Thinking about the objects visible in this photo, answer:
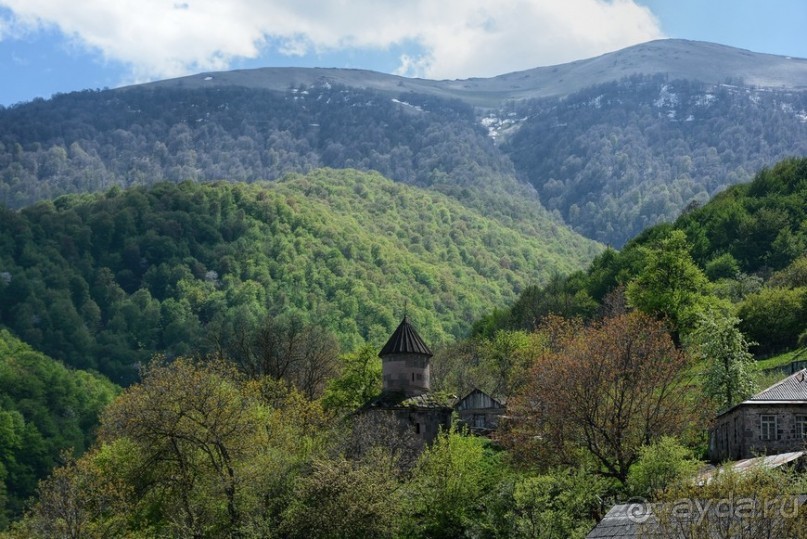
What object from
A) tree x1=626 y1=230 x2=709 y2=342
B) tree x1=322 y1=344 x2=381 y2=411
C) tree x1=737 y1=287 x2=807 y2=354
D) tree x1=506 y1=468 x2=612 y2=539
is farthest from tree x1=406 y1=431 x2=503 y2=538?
tree x1=737 y1=287 x2=807 y2=354

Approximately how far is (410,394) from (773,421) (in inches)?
943

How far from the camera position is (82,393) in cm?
16938

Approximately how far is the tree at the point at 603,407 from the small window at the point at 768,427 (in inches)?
173

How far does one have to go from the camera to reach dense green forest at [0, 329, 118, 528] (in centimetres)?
14062

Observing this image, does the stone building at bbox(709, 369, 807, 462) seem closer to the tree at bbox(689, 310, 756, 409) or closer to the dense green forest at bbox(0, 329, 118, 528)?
the tree at bbox(689, 310, 756, 409)

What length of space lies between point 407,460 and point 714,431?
17.3 m

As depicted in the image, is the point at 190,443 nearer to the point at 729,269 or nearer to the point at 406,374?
the point at 406,374

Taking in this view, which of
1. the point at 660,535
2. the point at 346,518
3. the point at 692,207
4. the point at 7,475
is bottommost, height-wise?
the point at 7,475

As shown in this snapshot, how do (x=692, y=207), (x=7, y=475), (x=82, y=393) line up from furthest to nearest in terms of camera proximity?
(x=692, y=207) → (x=82, y=393) → (x=7, y=475)

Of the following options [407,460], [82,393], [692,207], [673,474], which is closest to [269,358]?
[407,460]

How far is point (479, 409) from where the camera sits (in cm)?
10019

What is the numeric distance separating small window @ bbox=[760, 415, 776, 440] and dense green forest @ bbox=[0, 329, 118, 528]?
3260 inches

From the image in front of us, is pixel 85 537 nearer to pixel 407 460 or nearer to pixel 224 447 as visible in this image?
pixel 224 447

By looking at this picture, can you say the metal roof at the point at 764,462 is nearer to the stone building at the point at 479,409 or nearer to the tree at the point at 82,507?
the tree at the point at 82,507
